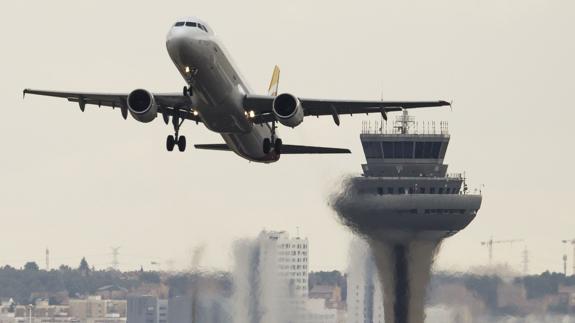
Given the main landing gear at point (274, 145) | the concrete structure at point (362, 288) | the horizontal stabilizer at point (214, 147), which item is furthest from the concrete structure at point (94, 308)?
the main landing gear at point (274, 145)

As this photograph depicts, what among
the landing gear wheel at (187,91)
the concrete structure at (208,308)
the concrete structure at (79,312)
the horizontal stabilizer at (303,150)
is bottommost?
the concrete structure at (208,308)

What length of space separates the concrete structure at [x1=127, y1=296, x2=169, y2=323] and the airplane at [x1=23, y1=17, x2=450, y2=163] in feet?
136

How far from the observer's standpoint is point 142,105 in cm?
8031

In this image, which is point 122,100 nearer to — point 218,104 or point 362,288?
point 218,104

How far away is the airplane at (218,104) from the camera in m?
78.6

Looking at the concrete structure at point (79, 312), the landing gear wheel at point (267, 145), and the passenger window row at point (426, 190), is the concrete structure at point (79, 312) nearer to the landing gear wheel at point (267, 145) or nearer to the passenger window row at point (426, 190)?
the passenger window row at point (426, 190)

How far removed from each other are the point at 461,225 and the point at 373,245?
34850 millimetres

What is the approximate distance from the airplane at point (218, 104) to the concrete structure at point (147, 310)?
1637 inches

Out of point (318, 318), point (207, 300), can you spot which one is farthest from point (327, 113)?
point (318, 318)

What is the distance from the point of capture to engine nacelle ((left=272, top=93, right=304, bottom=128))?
80875mm

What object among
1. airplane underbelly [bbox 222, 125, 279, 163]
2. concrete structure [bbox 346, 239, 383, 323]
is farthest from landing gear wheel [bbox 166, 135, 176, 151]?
concrete structure [bbox 346, 239, 383, 323]

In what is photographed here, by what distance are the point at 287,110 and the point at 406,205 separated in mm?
99062

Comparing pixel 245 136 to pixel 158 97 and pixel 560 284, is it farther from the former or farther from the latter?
pixel 560 284

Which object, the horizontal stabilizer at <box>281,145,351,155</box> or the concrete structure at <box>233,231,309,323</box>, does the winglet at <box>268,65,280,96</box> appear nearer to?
the horizontal stabilizer at <box>281,145,351,155</box>
